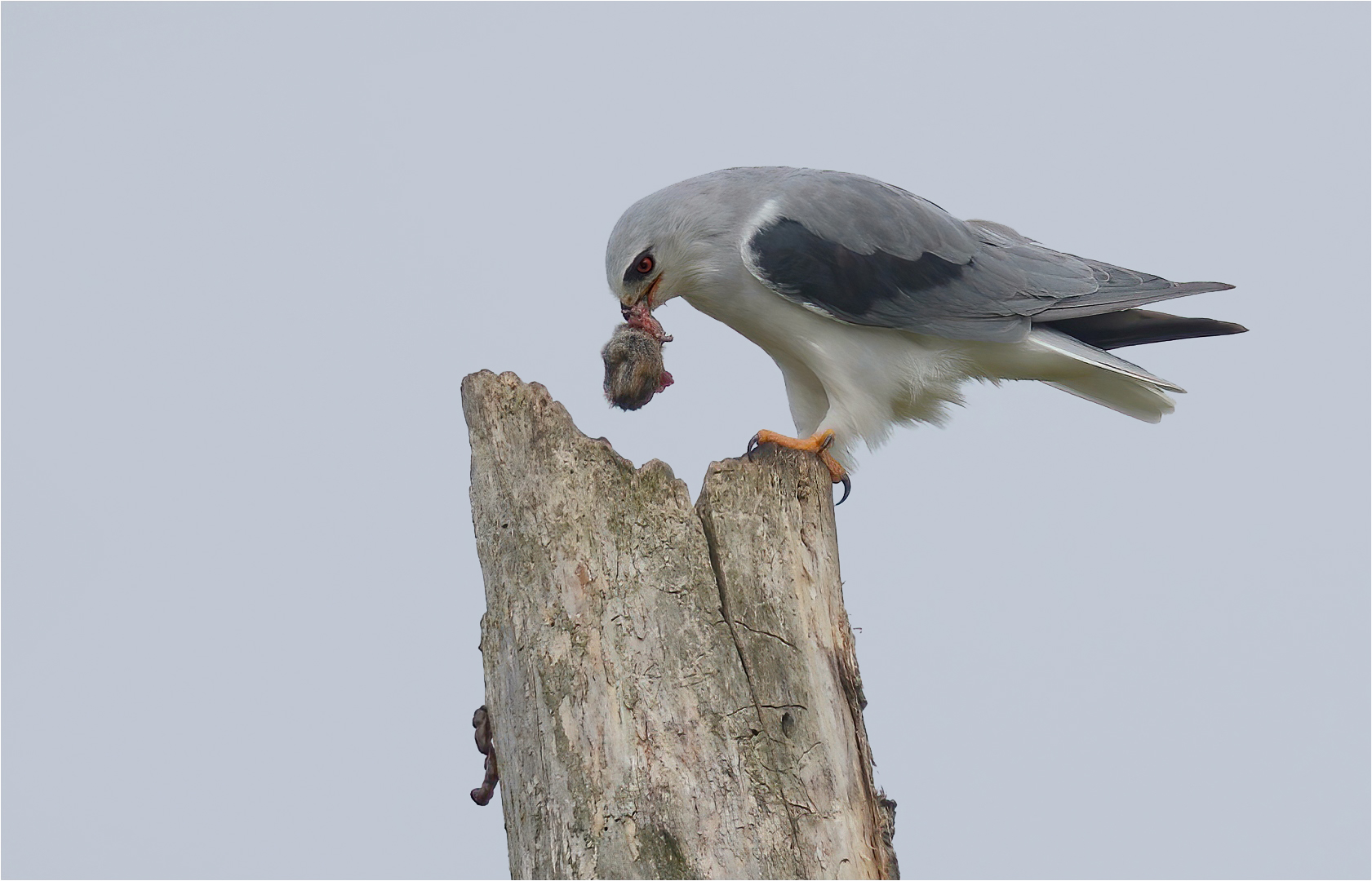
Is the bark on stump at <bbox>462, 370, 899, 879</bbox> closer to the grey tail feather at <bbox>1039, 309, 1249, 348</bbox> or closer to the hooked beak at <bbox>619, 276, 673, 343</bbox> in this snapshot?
the hooked beak at <bbox>619, 276, 673, 343</bbox>

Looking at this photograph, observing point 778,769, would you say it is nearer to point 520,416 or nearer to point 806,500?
point 806,500

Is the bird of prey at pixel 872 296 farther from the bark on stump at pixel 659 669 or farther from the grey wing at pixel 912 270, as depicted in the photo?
the bark on stump at pixel 659 669

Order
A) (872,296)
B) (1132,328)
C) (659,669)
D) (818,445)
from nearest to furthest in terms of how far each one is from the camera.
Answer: (659,669) < (818,445) < (872,296) < (1132,328)

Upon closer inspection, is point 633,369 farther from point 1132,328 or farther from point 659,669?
point 1132,328

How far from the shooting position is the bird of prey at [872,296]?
604cm

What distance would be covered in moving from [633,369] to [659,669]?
207 cm

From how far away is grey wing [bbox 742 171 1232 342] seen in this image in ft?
19.8

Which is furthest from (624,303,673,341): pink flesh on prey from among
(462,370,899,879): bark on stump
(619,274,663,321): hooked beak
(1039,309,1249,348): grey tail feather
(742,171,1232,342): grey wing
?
(1039,309,1249,348): grey tail feather

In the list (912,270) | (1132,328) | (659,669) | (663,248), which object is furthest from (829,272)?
(659,669)

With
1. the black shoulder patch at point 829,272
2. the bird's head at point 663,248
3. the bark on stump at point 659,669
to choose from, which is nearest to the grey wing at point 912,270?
the black shoulder patch at point 829,272

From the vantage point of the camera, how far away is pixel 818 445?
225 inches

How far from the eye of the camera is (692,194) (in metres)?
6.14

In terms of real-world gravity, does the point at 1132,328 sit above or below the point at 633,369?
above

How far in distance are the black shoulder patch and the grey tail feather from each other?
3.57 ft
